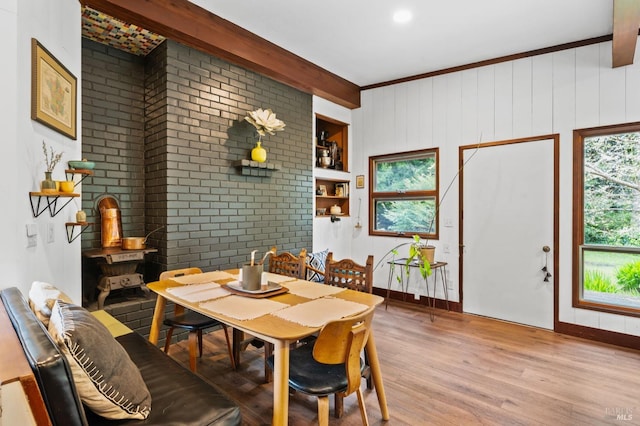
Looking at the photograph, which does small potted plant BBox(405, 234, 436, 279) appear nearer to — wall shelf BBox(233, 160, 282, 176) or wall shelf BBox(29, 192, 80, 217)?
wall shelf BBox(233, 160, 282, 176)

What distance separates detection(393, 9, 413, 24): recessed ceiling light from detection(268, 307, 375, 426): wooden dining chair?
267 centimetres

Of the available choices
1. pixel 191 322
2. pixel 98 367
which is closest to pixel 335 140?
pixel 191 322

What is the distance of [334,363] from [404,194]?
3428 millimetres

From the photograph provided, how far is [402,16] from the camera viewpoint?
9.92 feet

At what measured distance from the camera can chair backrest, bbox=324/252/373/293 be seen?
7.75 feet

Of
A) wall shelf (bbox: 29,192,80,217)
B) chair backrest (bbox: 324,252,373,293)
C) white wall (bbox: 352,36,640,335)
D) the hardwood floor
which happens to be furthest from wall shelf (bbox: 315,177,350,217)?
wall shelf (bbox: 29,192,80,217)

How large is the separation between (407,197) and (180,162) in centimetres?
294

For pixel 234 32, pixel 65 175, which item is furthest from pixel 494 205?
pixel 65 175

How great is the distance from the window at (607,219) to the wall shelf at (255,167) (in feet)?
10.5

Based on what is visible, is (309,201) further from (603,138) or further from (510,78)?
(603,138)

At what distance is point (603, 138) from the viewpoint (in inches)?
130

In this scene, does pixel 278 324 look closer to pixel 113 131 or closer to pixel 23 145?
pixel 23 145

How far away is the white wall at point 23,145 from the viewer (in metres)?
1.62

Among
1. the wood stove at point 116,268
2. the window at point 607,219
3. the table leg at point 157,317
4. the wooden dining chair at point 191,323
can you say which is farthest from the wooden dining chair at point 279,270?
the window at point 607,219
